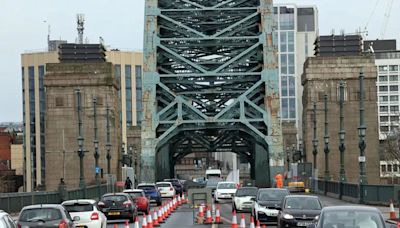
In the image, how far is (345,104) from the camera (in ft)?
364

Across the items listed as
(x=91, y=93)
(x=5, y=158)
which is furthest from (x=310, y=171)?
(x=5, y=158)

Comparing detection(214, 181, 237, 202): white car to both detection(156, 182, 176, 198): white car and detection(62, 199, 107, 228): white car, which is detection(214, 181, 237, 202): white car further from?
detection(62, 199, 107, 228): white car

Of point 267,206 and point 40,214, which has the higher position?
point 40,214

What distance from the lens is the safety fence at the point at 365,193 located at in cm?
5203

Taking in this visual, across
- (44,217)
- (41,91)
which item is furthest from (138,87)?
(44,217)

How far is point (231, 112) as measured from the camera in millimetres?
93125

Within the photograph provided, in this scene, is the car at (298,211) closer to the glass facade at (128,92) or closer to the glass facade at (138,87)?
the glass facade at (128,92)

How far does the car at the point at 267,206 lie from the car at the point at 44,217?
1213 cm

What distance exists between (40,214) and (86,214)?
21.8ft

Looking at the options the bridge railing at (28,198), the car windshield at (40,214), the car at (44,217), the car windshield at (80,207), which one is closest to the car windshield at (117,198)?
the bridge railing at (28,198)

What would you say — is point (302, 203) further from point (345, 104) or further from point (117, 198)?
point (345, 104)

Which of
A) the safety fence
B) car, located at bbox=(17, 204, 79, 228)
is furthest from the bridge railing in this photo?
car, located at bbox=(17, 204, 79, 228)

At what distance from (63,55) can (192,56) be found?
4127 centimetres

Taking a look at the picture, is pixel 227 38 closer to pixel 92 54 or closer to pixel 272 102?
pixel 272 102
